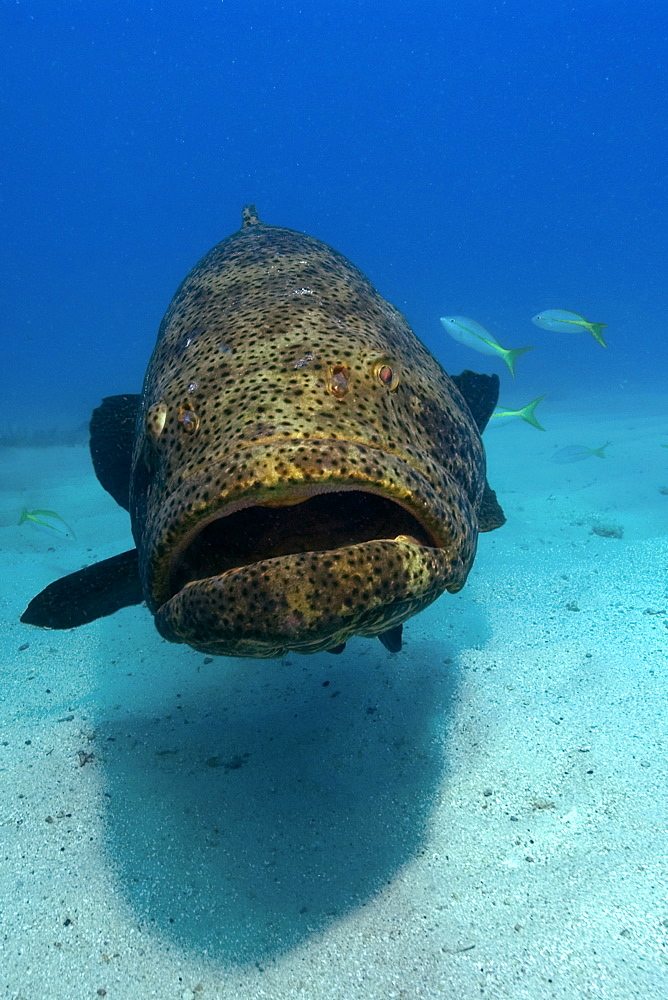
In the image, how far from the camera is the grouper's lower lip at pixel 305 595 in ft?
6.01

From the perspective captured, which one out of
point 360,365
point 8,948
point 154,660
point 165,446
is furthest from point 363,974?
point 154,660

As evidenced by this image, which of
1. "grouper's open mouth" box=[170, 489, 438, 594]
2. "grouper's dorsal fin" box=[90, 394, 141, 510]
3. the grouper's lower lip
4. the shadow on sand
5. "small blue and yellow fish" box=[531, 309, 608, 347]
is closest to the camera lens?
the grouper's lower lip

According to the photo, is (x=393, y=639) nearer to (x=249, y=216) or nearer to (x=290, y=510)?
(x=290, y=510)

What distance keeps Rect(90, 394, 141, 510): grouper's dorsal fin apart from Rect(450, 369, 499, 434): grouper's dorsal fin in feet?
8.66

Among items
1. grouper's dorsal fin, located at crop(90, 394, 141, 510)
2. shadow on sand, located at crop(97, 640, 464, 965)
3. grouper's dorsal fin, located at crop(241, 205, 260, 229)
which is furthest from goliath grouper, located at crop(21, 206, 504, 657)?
grouper's dorsal fin, located at crop(241, 205, 260, 229)

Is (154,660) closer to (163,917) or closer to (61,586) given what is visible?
(61,586)

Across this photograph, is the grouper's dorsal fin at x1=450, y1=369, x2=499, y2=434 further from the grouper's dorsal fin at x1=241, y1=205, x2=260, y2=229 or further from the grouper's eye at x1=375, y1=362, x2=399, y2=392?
the grouper's dorsal fin at x1=241, y1=205, x2=260, y2=229

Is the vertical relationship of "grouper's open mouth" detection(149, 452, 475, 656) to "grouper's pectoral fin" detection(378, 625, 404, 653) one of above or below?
above

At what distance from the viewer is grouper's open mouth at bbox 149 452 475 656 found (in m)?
1.85

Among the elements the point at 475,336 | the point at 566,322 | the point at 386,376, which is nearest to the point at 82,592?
the point at 386,376

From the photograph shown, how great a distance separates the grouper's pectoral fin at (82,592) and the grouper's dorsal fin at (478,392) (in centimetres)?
291

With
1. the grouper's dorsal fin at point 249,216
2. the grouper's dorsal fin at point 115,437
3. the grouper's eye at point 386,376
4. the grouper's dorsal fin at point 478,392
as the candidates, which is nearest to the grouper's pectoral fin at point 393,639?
the grouper's dorsal fin at point 478,392

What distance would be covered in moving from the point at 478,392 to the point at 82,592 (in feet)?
11.2

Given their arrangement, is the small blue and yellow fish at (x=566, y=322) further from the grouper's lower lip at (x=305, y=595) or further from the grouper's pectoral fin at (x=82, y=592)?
the grouper's lower lip at (x=305, y=595)
